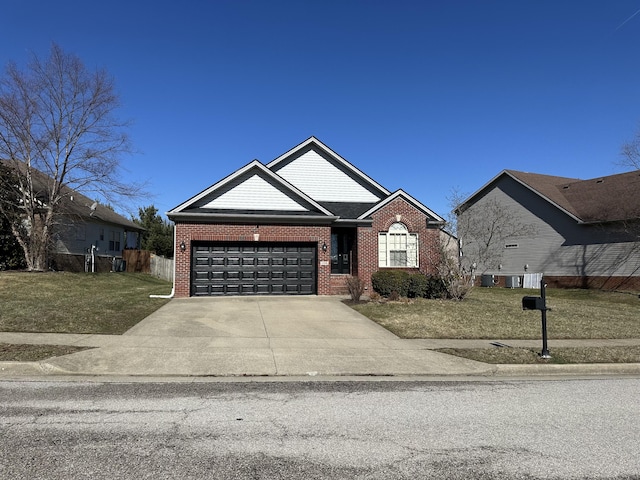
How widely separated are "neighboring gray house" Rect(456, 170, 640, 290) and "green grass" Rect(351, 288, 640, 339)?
7.86m

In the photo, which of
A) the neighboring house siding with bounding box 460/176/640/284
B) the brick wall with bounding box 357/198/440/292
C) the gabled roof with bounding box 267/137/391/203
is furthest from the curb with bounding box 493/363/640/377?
the neighboring house siding with bounding box 460/176/640/284

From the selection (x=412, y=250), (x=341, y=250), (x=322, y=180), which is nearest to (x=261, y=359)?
(x=341, y=250)

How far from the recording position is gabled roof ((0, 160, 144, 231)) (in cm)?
2613

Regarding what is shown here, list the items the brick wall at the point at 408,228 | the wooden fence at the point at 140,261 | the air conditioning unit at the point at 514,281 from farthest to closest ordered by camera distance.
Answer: the wooden fence at the point at 140,261, the air conditioning unit at the point at 514,281, the brick wall at the point at 408,228

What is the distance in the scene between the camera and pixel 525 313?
14.5 m

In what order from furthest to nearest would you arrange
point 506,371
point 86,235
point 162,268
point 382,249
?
point 86,235 < point 162,268 < point 382,249 < point 506,371

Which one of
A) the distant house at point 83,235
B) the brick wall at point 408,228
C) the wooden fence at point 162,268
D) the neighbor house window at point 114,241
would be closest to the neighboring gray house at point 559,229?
the brick wall at point 408,228

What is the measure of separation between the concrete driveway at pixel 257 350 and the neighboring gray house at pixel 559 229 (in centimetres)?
1347

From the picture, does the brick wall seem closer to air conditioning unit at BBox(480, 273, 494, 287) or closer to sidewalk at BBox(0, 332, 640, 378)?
sidewalk at BBox(0, 332, 640, 378)

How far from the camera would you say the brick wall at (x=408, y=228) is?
1986 cm

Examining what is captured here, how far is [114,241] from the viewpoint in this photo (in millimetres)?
38000

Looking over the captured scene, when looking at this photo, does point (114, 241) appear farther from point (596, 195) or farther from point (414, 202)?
point (596, 195)

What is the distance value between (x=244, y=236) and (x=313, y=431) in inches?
527

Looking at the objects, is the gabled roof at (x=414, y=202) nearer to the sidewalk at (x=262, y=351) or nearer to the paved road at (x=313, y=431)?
the sidewalk at (x=262, y=351)
